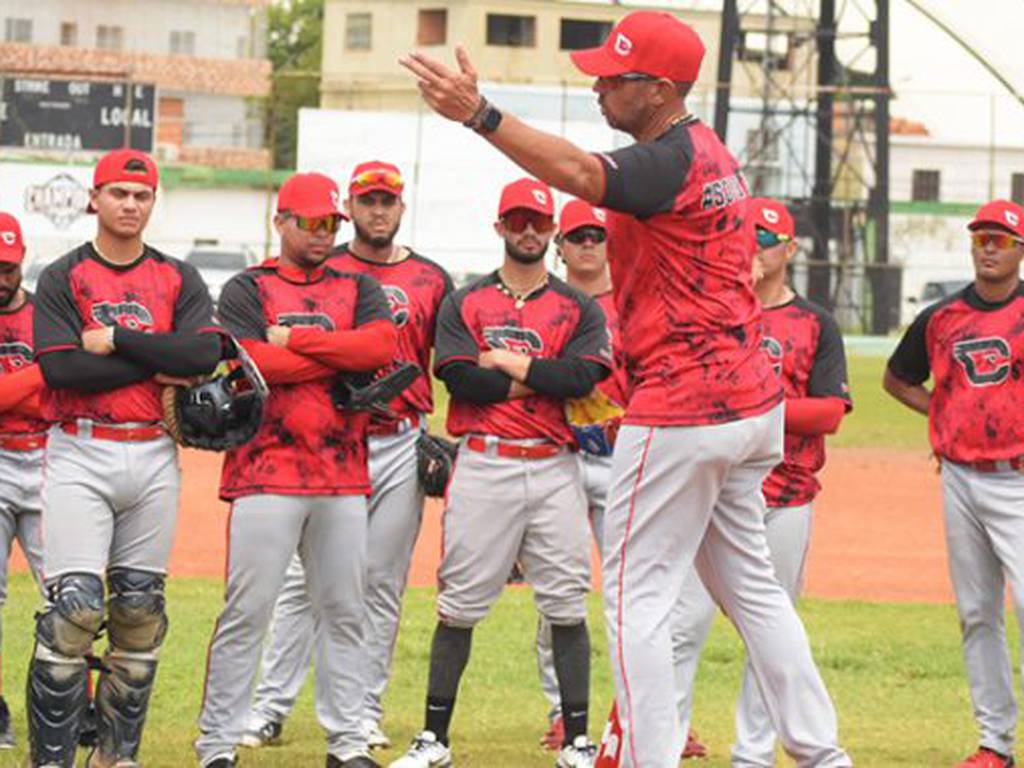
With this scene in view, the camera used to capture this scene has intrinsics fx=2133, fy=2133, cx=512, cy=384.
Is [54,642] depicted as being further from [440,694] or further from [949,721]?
[949,721]

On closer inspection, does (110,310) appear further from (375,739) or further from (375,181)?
(375,739)

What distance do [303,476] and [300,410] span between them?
0.85 ft

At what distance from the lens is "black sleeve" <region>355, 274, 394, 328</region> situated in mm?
8227

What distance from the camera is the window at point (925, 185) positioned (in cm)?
7131

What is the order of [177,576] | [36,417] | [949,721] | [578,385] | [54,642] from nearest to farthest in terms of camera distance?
[54,642]
[578,385]
[36,417]
[949,721]
[177,576]

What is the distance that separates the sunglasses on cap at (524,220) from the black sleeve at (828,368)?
1193 mm

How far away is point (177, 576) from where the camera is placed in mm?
14375

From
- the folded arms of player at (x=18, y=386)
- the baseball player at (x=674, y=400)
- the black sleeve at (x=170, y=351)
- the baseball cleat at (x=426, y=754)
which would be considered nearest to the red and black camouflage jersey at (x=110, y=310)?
the black sleeve at (x=170, y=351)

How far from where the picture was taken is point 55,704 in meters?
7.57

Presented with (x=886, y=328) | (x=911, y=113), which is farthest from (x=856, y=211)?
(x=911, y=113)

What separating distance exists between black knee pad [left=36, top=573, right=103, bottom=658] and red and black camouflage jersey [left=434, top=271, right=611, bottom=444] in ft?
5.74

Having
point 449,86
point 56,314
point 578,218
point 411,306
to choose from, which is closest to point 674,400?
point 449,86

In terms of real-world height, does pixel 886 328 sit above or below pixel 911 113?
below

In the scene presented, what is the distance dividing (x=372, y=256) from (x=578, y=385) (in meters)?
1.31
